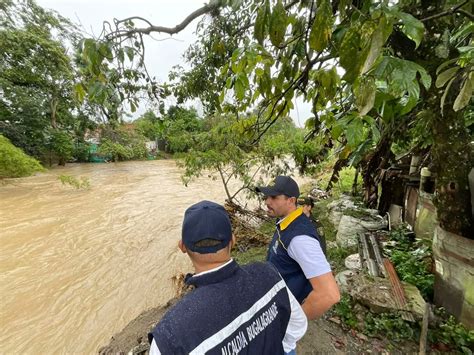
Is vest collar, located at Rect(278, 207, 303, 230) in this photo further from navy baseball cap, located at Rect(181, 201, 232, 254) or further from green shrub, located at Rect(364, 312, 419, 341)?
green shrub, located at Rect(364, 312, 419, 341)

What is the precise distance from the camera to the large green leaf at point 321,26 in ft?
2.76

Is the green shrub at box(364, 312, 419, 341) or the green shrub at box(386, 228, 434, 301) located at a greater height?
the green shrub at box(386, 228, 434, 301)

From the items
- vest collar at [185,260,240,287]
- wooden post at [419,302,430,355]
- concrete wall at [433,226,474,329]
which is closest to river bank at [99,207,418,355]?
wooden post at [419,302,430,355]

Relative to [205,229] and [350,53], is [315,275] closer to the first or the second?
[205,229]

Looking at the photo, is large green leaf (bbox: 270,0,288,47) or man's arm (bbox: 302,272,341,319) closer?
large green leaf (bbox: 270,0,288,47)

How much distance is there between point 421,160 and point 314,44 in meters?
4.82

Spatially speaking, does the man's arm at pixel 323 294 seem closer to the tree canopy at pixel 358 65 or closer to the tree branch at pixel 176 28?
the tree canopy at pixel 358 65

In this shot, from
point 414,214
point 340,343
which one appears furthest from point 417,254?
point 340,343

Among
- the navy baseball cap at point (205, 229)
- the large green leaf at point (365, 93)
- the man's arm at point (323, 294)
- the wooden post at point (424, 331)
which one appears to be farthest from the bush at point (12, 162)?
the wooden post at point (424, 331)

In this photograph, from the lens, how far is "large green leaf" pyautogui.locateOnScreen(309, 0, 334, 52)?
84 cm

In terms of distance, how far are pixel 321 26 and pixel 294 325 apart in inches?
48.9

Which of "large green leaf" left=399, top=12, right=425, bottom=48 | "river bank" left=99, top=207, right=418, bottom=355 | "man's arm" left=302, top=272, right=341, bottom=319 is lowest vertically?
"river bank" left=99, top=207, right=418, bottom=355

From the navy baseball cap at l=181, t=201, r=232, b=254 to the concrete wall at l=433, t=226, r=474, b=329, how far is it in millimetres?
2344

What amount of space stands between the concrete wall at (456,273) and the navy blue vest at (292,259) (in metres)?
1.51
